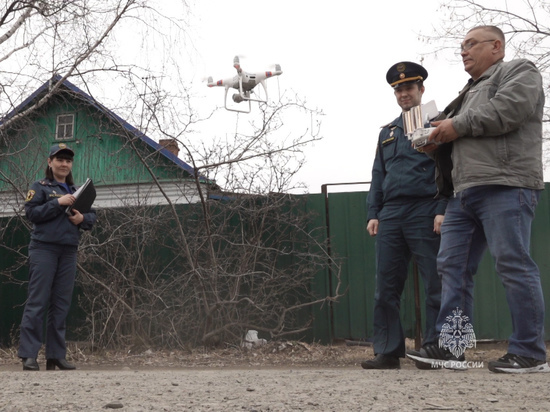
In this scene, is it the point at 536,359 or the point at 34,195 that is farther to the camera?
the point at 34,195

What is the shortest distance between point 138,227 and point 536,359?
17.3ft

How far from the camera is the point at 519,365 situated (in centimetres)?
354

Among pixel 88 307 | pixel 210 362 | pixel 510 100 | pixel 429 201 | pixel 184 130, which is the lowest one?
pixel 210 362

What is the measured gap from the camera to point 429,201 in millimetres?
4559

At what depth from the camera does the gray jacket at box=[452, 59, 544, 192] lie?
143 inches

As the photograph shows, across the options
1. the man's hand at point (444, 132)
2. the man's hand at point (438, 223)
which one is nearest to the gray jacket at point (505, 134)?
the man's hand at point (444, 132)

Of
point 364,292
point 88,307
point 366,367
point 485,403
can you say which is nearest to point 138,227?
point 88,307

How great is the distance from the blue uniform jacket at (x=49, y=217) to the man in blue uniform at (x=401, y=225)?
2499 millimetres

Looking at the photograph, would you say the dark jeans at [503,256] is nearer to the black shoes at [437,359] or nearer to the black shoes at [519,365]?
the black shoes at [519,365]

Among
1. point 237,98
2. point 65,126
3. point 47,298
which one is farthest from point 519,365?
point 65,126

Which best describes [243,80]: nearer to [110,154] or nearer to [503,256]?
[110,154]

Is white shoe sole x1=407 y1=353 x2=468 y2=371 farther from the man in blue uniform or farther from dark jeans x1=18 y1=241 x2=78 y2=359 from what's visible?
dark jeans x1=18 y1=241 x2=78 y2=359

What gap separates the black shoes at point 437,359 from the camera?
3.90 meters

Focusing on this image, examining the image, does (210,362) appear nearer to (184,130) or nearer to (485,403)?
(184,130)
